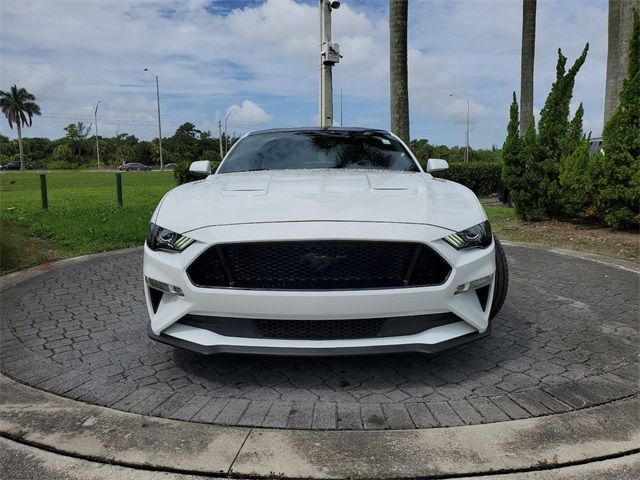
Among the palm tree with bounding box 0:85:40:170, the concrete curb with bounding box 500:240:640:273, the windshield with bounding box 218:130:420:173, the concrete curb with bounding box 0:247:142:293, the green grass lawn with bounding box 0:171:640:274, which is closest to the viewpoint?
the windshield with bounding box 218:130:420:173

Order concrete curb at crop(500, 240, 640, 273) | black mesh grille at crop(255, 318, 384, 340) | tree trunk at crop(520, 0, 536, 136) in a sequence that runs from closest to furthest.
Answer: black mesh grille at crop(255, 318, 384, 340)
concrete curb at crop(500, 240, 640, 273)
tree trunk at crop(520, 0, 536, 136)

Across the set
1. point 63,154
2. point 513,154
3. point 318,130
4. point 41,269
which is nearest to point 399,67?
point 513,154

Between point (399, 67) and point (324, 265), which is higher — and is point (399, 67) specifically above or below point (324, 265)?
above

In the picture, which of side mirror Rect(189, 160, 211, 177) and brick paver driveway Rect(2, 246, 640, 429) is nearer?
brick paver driveway Rect(2, 246, 640, 429)

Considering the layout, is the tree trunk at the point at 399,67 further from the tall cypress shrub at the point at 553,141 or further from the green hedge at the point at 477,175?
the green hedge at the point at 477,175

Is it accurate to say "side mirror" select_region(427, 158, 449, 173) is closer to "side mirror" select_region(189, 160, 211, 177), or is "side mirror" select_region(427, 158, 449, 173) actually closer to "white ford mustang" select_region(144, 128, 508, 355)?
"white ford mustang" select_region(144, 128, 508, 355)

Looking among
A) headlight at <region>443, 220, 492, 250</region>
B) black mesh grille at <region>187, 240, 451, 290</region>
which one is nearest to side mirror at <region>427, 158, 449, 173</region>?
headlight at <region>443, 220, 492, 250</region>

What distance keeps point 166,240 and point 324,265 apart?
0.90 metres

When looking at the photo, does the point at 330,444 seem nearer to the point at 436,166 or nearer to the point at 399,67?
the point at 436,166

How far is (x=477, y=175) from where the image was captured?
622 inches

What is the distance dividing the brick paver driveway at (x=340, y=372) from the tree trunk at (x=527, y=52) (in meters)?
11.8

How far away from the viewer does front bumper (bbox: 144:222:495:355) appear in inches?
103

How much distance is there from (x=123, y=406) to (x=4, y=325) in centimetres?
202

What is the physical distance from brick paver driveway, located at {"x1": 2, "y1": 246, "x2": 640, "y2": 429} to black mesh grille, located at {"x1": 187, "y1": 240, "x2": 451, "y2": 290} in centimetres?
62
